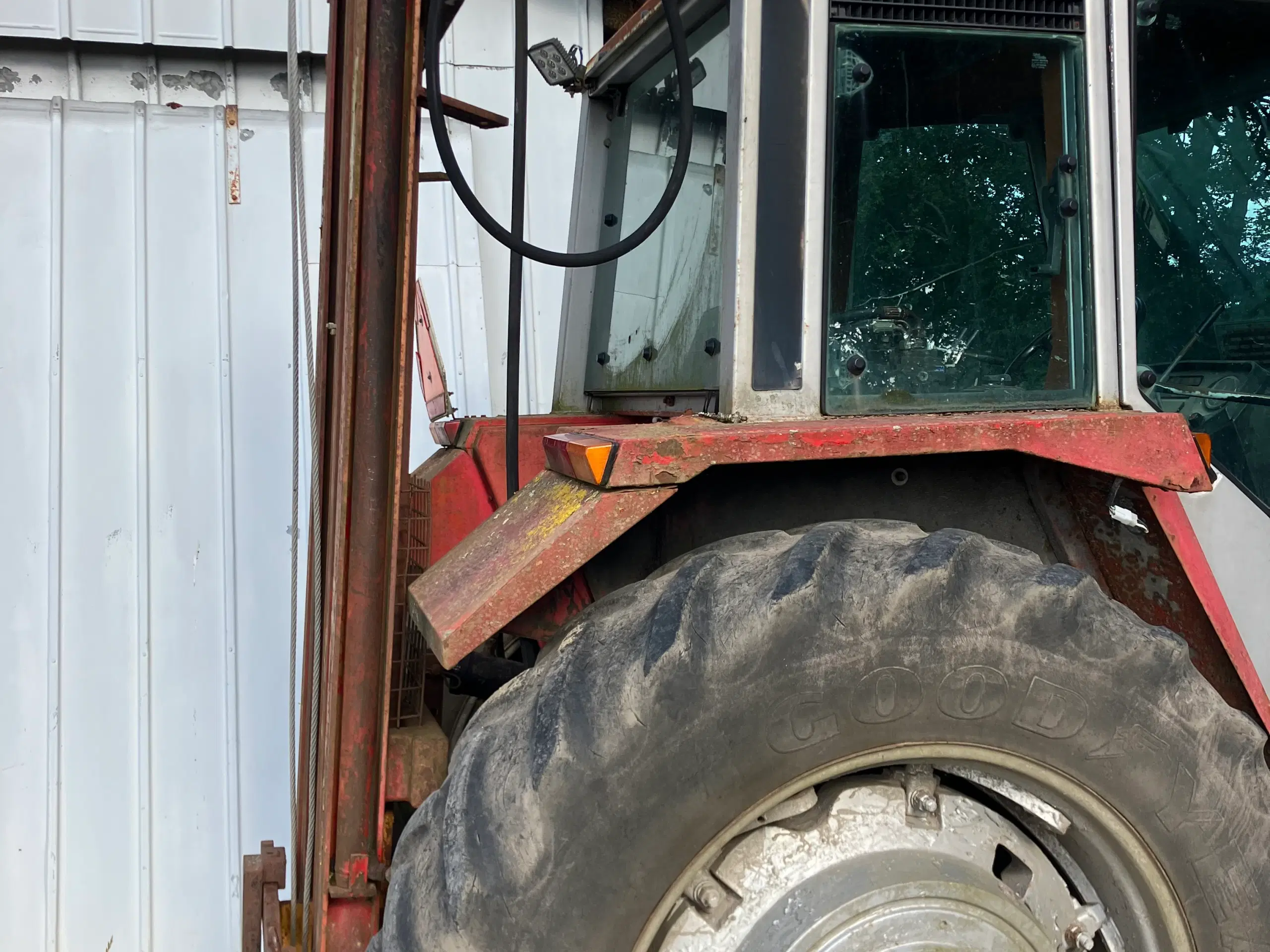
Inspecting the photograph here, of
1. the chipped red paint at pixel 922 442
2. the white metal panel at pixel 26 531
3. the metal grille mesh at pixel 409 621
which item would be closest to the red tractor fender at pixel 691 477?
the chipped red paint at pixel 922 442

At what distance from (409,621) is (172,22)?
2.88 meters

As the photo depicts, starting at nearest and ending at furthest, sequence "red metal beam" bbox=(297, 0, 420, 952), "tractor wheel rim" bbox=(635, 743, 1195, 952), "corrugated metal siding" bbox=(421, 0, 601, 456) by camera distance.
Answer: "tractor wheel rim" bbox=(635, 743, 1195, 952), "red metal beam" bbox=(297, 0, 420, 952), "corrugated metal siding" bbox=(421, 0, 601, 456)

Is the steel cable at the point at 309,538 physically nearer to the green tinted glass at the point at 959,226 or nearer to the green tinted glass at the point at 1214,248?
the green tinted glass at the point at 959,226

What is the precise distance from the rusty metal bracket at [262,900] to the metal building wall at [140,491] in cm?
141

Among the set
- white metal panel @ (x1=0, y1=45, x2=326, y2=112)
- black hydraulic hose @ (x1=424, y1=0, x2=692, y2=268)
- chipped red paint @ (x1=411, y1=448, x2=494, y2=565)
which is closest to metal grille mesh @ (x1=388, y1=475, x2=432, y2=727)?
chipped red paint @ (x1=411, y1=448, x2=494, y2=565)

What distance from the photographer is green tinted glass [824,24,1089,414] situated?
5.46 ft

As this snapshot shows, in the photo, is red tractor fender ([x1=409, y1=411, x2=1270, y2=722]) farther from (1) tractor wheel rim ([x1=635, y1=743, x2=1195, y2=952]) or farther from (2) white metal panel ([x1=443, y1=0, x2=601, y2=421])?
(2) white metal panel ([x1=443, y1=0, x2=601, y2=421])

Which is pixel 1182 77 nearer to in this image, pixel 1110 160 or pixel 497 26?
pixel 1110 160

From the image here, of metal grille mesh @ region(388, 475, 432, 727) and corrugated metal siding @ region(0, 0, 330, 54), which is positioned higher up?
corrugated metal siding @ region(0, 0, 330, 54)

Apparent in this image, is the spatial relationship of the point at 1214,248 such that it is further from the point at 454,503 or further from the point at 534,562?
the point at 454,503

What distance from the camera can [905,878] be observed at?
4.76ft

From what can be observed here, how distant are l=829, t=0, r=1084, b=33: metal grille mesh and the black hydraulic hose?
0.26 m

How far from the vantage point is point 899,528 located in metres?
1.53

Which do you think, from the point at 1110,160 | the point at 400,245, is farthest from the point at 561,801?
the point at 1110,160
